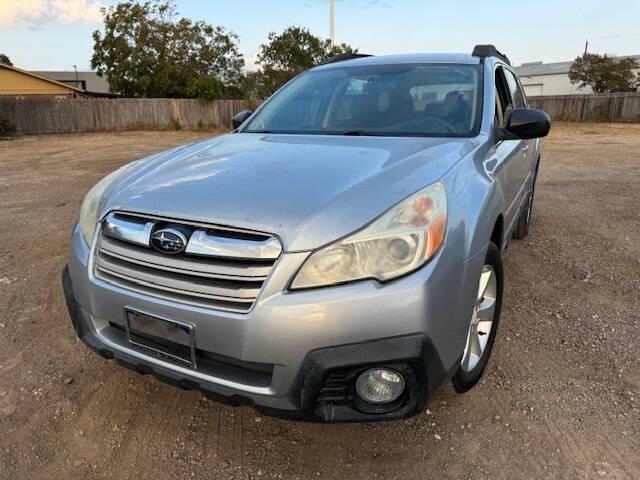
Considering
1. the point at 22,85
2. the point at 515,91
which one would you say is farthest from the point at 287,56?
the point at 515,91

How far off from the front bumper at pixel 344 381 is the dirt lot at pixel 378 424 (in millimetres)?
384

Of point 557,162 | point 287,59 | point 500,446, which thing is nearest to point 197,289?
point 500,446

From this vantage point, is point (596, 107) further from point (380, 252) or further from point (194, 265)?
point (194, 265)

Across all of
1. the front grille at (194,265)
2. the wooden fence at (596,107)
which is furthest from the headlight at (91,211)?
the wooden fence at (596,107)

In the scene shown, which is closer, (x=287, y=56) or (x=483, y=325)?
(x=483, y=325)

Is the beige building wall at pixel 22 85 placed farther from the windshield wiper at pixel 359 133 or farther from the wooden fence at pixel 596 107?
the windshield wiper at pixel 359 133

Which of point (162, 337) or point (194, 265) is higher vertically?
point (194, 265)

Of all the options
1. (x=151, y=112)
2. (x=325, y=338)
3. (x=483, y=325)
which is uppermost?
(x=325, y=338)

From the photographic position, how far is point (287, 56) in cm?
3444

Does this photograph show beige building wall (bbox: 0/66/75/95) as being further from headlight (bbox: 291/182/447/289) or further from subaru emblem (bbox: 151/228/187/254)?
headlight (bbox: 291/182/447/289)

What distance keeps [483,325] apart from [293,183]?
4.09 ft

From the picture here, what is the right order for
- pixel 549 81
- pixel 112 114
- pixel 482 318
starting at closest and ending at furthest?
pixel 482 318, pixel 112 114, pixel 549 81

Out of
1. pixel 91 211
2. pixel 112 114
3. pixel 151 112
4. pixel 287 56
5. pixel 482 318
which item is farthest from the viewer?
pixel 287 56

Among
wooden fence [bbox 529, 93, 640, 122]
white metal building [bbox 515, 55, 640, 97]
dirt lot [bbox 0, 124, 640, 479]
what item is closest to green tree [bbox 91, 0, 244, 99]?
wooden fence [bbox 529, 93, 640, 122]
